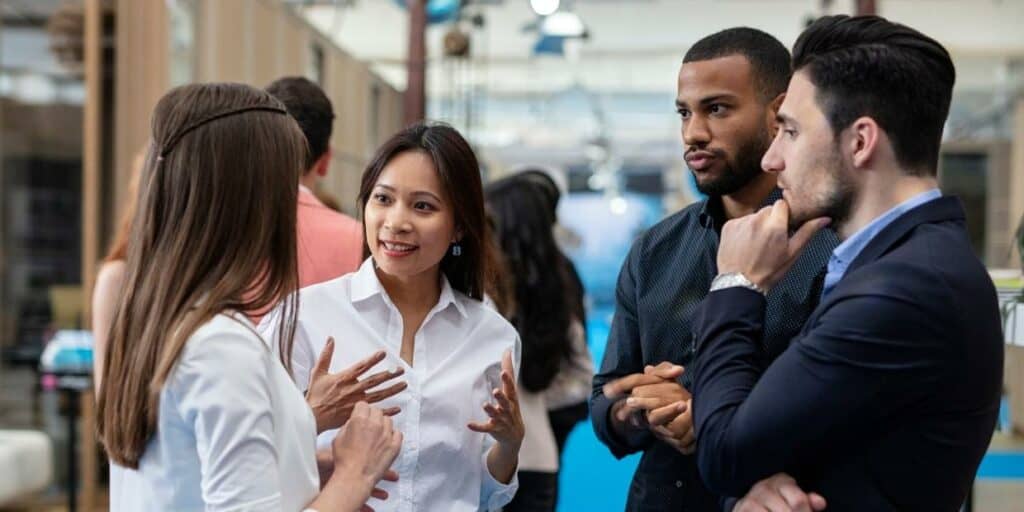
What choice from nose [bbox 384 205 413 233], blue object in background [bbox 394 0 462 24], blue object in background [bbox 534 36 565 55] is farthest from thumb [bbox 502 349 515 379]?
blue object in background [bbox 534 36 565 55]

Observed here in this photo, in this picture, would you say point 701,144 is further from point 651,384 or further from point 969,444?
point 969,444

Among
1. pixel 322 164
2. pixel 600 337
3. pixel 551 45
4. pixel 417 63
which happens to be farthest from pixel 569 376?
pixel 600 337

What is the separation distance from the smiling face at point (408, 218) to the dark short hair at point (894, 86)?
78 cm

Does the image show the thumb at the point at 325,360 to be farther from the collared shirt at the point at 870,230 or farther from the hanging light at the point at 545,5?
the hanging light at the point at 545,5

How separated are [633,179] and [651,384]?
73.6 feet

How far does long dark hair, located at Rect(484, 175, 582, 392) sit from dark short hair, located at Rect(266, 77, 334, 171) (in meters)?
0.95

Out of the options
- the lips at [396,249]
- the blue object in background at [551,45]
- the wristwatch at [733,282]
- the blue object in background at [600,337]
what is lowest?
the blue object in background at [600,337]

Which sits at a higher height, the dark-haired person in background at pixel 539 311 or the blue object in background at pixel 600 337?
the dark-haired person in background at pixel 539 311

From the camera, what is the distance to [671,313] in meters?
2.01

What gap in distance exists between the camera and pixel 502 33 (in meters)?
13.9

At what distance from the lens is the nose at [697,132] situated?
2.00 m

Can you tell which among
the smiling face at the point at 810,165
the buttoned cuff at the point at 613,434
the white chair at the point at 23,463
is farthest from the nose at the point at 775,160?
the white chair at the point at 23,463

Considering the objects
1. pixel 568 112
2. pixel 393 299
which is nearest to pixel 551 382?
pixel 393 299

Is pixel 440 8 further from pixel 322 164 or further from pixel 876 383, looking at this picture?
pixel 876 383
